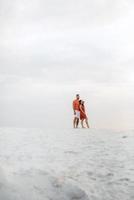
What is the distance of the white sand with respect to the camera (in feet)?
22.3

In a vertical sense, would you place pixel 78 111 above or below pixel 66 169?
above

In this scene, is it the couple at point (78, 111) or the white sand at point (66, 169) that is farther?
the couple at point (78, 111)

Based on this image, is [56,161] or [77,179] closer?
[77,179]

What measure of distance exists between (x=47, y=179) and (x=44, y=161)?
3.17 meters

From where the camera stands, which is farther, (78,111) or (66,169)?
(78,111)

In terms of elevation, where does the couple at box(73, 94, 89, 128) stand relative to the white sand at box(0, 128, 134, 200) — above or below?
above

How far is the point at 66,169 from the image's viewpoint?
9328 millimetres

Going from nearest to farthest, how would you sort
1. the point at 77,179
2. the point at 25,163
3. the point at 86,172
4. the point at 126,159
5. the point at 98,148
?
the point at 77,179
the point at 86,172
the point at 25,163
the point at 126,159
the point at 98,148

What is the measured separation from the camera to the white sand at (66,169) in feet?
22.3

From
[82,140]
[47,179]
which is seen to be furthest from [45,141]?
[47,179]

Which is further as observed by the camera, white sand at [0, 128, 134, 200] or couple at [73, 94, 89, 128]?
couple at [73, 94, 89, 128]

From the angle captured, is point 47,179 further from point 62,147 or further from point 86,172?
point 62,147

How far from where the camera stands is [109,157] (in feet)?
35.8

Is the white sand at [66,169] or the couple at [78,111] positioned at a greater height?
the couple at [78,111]
